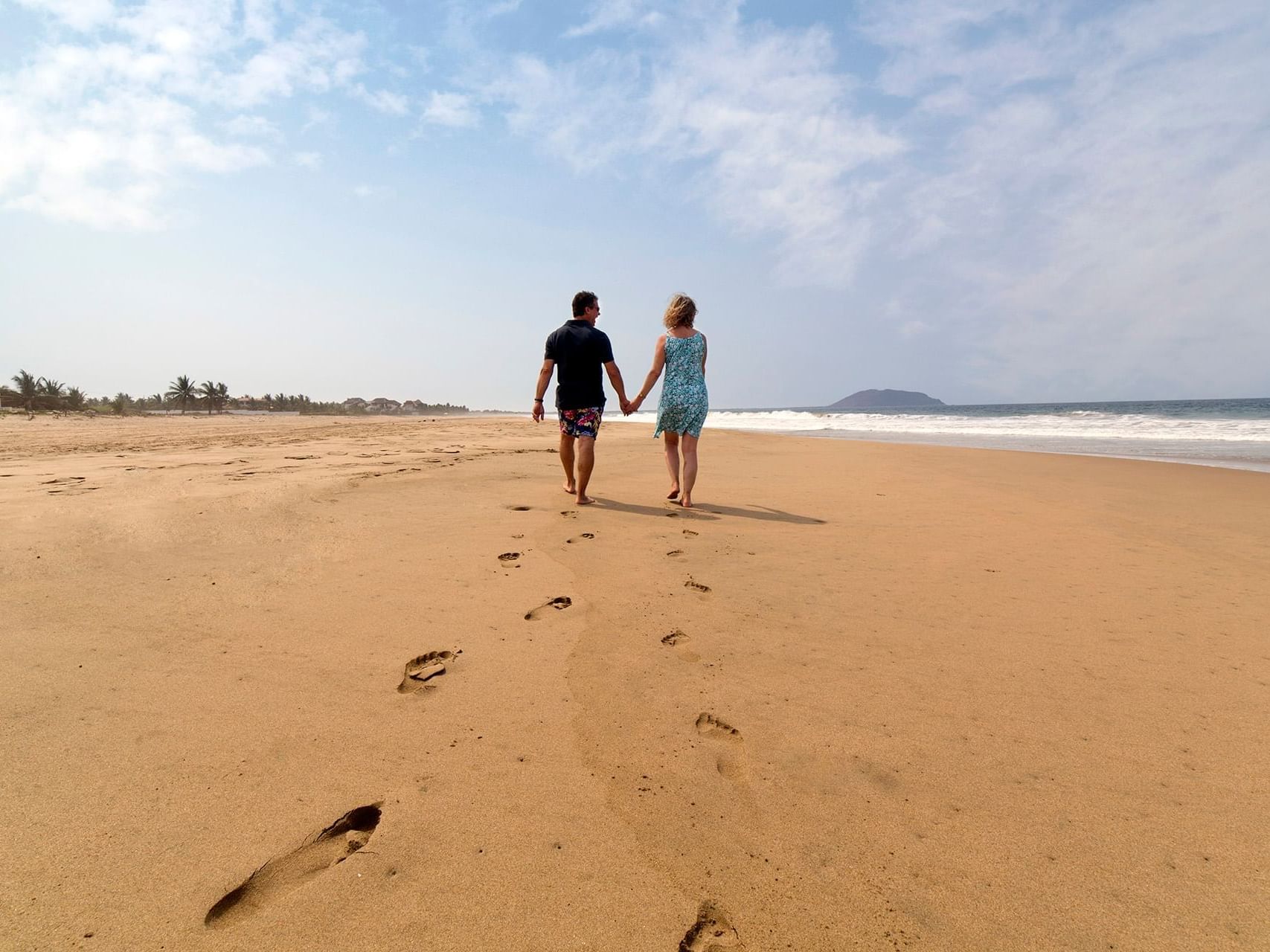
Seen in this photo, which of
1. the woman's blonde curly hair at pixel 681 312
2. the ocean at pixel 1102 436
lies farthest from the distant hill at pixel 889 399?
the woman's blonde curly hair at pixel 681 312

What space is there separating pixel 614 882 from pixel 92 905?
0.94 metres

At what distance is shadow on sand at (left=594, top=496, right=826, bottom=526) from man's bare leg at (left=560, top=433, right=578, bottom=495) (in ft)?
0.81

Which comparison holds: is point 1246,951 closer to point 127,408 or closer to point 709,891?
point 709,891

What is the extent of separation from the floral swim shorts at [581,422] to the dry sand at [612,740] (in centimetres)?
136

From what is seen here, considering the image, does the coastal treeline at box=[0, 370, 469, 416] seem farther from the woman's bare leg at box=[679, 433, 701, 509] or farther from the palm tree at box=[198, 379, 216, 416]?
the woman's bare leg at box=[679, 433, 701, 509]

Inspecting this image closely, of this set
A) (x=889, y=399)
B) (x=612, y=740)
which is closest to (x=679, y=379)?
(x=612, y=740)

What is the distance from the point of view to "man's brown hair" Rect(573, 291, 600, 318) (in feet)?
16.0

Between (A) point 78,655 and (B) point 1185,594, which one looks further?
(B) point 1185,594

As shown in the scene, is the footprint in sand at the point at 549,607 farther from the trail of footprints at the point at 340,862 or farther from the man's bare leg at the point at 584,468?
the man's bare leg at the point at 584,468

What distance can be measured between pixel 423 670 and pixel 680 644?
0.91 meters

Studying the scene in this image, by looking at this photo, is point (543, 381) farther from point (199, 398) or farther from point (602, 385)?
point (199, 398)

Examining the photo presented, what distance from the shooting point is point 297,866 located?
46.9 inches

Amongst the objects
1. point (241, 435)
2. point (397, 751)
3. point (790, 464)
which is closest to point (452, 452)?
point (790, 464)

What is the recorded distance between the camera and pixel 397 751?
152cm
